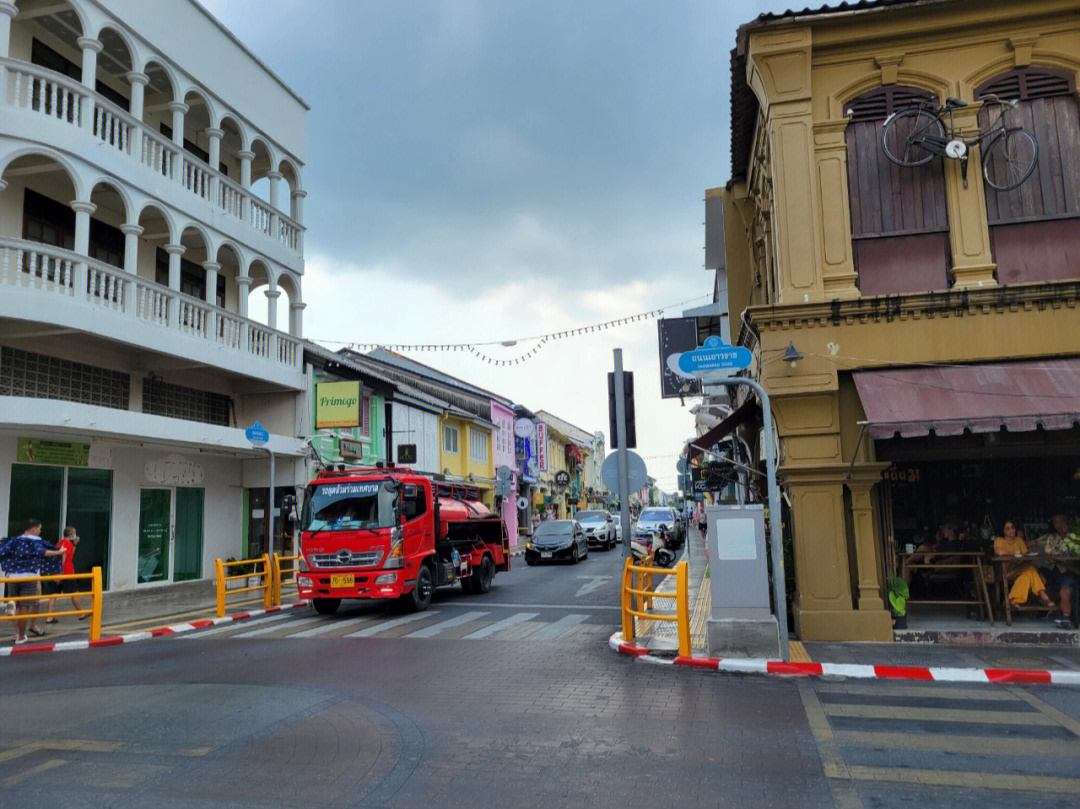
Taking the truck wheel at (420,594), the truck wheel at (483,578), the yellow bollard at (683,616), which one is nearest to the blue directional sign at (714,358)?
the yellow bollard at (683,616)

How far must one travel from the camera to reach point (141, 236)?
62.5ft

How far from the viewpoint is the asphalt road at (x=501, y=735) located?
5.19m

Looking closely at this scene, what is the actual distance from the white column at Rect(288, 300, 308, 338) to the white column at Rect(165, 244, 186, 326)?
460cm

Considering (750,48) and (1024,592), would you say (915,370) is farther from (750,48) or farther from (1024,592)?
(750,48)

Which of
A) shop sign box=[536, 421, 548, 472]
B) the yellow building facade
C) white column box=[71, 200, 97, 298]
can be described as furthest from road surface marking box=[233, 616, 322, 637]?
shop sign box=[536, 421, 548, 472]

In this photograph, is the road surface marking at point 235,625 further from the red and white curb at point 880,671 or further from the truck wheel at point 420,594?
the red and white curb at point 880,671

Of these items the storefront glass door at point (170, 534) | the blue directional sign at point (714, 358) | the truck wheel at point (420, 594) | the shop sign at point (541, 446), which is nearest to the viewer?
the blue directional sign at point (714, 358)

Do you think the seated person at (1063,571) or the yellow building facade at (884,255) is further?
the yellow building facade at (884,255)

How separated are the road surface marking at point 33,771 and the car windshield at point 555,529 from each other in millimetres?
22676

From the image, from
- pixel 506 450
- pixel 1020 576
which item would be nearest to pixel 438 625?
pixel 1020 576

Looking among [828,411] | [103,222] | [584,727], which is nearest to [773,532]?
[828,411]

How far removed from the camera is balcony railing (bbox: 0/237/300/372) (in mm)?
14516

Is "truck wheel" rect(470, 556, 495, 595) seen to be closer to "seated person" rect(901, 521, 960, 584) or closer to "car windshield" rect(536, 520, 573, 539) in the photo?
"car windshield" rect(536, 520, 573, 539)

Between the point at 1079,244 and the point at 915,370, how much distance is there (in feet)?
9.19
